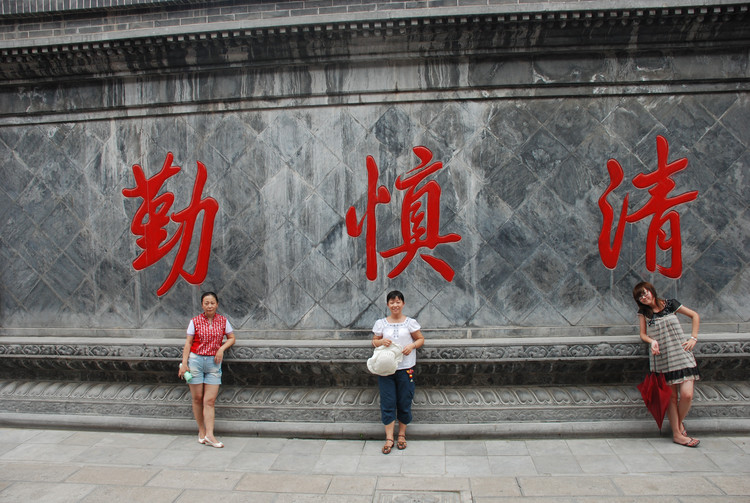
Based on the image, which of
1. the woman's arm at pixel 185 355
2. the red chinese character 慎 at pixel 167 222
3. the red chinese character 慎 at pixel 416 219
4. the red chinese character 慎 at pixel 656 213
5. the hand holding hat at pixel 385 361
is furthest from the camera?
the red chinese character 慎 at pixel 167 222

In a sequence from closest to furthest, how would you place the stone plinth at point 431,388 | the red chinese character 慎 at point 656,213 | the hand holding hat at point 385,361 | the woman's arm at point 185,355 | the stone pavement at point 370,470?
the stone pavement at point 370,470
the hand holding hat at point 385,361
the woman's arm at point 185,355
the stone plinth at point 431,388
the red chinese character 慎 at point 656,213

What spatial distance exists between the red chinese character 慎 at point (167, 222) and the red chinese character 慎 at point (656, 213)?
4285 mm

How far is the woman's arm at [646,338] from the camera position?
14.8ft

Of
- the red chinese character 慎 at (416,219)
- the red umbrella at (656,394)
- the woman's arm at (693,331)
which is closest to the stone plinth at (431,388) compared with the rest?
the red umbrella at (656,394)

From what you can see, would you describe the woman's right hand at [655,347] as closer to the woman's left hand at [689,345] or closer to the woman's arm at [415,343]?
the woman's left hand at [689,345]

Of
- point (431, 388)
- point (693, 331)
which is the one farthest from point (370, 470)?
point (693, 331)

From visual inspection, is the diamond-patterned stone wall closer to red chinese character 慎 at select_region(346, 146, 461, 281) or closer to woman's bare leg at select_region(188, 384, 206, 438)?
red chinese character 慎 at select_region(346, 146, 461, 281)

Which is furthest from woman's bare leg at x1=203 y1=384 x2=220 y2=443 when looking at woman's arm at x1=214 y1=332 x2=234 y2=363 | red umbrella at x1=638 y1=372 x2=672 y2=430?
red umbrella at x1=638 y1=372 x2=672 y2=430

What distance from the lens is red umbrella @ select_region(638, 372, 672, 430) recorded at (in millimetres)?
4551

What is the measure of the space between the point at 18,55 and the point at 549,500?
6923mm

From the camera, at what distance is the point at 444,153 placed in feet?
17.2

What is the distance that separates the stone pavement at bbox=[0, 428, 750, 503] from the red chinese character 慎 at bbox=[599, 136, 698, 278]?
184cm

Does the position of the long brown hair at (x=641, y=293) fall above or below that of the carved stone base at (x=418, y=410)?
above

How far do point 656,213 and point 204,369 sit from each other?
4960 millimetres
